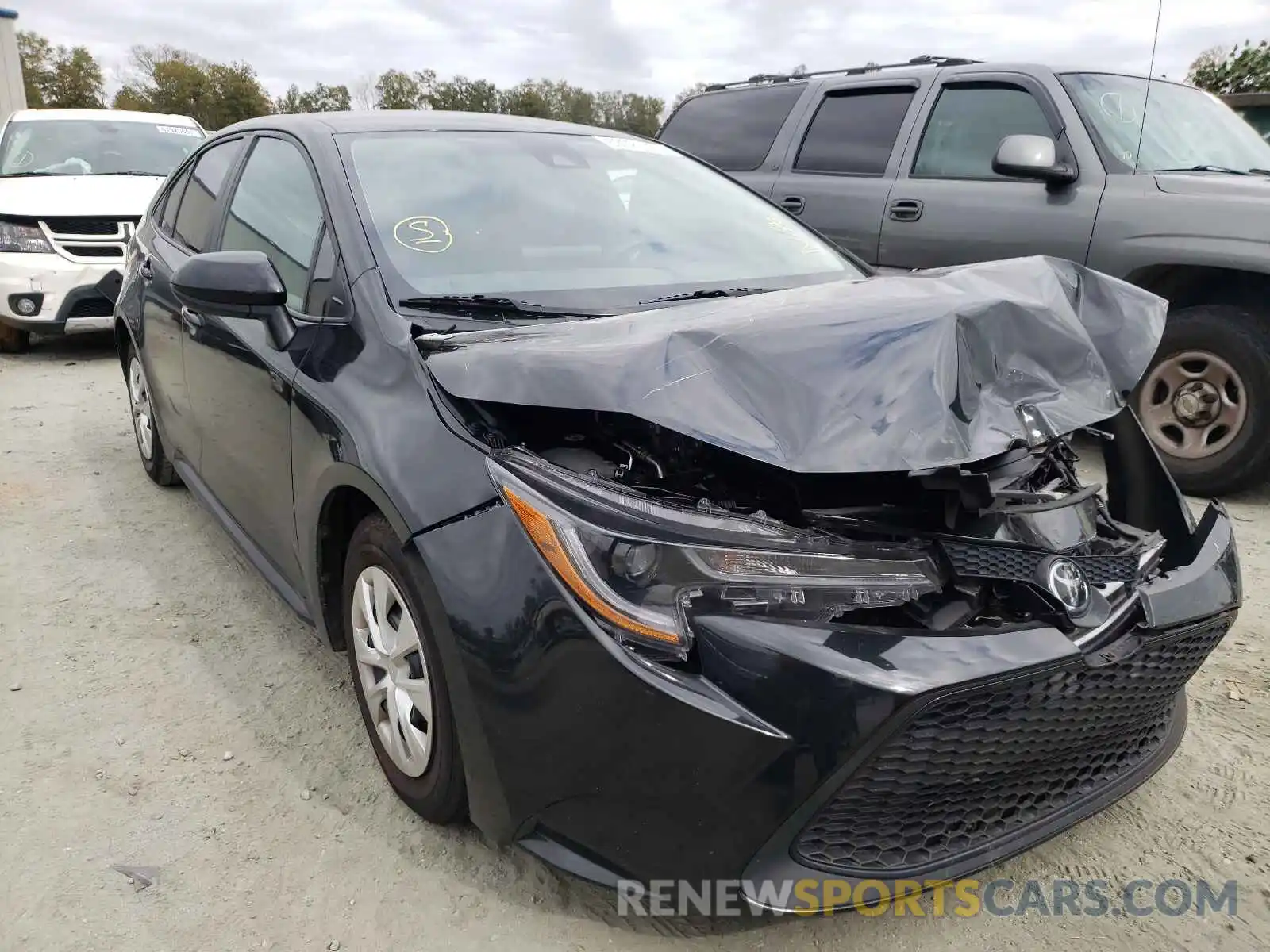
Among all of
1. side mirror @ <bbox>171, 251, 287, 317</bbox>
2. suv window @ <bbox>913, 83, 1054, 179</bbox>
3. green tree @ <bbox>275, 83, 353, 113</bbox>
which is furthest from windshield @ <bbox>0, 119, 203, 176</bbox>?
green tree @ <bbox>275, 83, 353, 113</bbox>

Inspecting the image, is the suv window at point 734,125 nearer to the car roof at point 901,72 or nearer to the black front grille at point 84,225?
the car roof at point 901,72

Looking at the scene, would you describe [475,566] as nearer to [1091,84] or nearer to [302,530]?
[302,530]

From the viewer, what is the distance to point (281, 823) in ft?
Answer: 7.13

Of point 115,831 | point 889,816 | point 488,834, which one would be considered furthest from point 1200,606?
point 115,831

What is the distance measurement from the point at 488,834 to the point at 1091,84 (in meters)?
4.78

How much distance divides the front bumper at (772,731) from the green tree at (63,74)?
64293 mm

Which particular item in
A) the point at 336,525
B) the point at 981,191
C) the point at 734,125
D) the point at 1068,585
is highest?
the point at 734,125

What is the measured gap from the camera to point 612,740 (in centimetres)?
153

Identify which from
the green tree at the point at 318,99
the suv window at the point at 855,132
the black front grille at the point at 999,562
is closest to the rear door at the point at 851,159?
the suv window at the point at 855,132

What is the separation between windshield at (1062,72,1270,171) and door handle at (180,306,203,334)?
13.5 feet

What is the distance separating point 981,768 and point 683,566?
0.63 m

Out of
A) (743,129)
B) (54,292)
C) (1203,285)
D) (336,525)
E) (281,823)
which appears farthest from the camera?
(54,292)

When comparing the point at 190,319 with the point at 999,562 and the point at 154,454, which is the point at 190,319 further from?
the point at 999,562

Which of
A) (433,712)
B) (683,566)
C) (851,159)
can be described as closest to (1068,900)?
(683,566)
